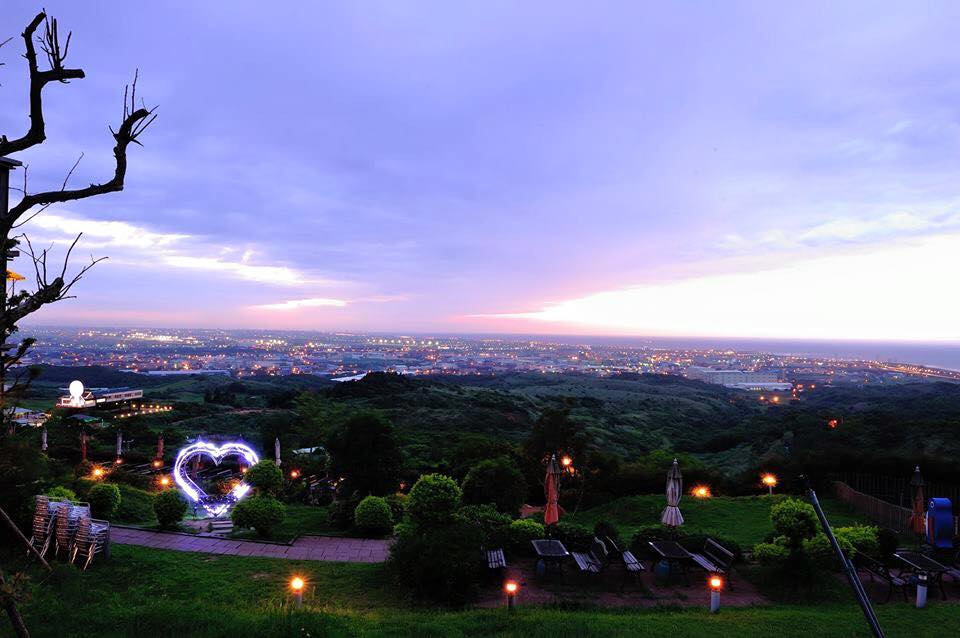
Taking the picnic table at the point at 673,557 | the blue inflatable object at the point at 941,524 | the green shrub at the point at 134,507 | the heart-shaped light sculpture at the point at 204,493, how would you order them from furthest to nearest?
the heart-shaped light sculpture at the point at 204,493, the green shrub at the point at 134,507, the blue inflatable object at the point at 941,524, the picnic table at the point at 673,557

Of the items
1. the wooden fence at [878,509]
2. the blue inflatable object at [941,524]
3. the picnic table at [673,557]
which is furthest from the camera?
the wooden fence at [878,509]

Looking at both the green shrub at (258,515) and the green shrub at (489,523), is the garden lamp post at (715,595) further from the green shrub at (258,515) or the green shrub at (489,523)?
the green shrub at (258,515)

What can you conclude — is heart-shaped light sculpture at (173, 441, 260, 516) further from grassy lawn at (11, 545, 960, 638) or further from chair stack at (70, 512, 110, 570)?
chair stack at (70, 512, 110, 570)

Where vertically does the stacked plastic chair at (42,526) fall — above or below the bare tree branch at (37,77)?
below

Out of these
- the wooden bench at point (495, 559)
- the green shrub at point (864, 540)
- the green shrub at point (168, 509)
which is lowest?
the green shrub at point (168, 509)

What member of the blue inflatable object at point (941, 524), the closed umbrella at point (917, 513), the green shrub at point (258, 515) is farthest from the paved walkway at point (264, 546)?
the closed umbrella at point (917, 513)

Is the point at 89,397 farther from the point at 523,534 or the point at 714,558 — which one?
the point at 714,558

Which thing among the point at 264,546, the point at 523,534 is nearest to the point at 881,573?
the point at 523,534
